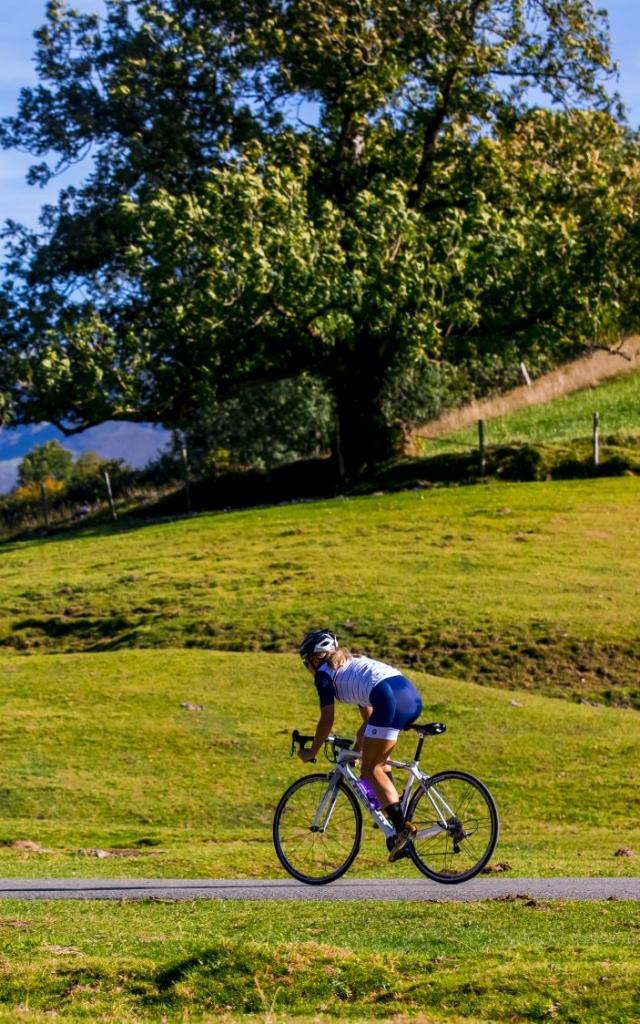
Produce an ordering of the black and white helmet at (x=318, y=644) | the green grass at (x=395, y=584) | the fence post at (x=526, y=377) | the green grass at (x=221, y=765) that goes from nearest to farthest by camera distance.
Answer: the black and white helmet at (x=318, y=644), the green grass at (x=221, y=765), the green grass at (x=395, y=584), the fence post at (x=526, y=377)

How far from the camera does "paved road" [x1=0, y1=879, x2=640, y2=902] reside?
12.2 metres

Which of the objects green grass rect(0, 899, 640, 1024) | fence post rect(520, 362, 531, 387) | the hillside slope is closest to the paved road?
green grass rect(0, 899, 640, 1024)

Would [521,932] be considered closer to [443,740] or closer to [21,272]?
[443,740]

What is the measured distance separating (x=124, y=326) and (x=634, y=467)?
16941 millimetres

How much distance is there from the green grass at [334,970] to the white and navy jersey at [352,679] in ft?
6.42

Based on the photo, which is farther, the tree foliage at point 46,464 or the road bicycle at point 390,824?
the tree foliage at point 46,464

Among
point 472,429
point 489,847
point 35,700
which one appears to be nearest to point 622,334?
point 472,429

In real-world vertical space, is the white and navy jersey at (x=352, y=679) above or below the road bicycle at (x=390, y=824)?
above

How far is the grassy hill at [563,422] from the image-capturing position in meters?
50.4

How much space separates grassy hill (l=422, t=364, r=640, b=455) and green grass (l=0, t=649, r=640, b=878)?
2467 centimetres

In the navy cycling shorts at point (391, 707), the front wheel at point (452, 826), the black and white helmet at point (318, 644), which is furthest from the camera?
the front wheel at point (452, 826)

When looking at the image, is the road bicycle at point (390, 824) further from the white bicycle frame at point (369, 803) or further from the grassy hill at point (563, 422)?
the grassy hill at point (563, 422)

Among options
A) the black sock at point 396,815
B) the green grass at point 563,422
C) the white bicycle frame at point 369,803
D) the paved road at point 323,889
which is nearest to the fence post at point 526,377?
the green grass at point 563,422

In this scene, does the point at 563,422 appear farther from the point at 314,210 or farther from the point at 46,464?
the point at 46,464
